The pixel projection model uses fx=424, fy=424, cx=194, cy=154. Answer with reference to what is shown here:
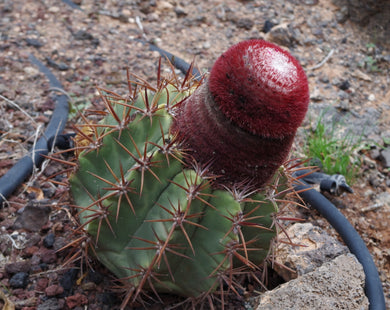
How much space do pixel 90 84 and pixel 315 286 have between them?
2.07 m

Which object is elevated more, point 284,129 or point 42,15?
point 284,129

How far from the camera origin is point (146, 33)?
12.3 feet

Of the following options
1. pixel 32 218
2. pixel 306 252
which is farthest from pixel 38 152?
pixel 306 252

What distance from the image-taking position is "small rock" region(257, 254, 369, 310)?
1.59 metres

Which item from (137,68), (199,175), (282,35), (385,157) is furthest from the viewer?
(282,35)

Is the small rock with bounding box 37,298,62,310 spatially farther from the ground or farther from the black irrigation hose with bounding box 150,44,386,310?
the black irrigation hose with bounding box 150,44,386,310

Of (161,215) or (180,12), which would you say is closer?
(161,215)

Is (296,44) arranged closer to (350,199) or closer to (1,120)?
(350,199)

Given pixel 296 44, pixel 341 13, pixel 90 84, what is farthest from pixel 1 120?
pixel 341 13

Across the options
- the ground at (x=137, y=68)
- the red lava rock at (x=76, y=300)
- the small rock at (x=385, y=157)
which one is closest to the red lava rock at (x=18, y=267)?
the ground at (x=137, y=68)

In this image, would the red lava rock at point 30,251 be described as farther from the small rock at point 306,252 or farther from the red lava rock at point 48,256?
the small rock at point 306,252

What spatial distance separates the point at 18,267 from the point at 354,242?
156 centimetres

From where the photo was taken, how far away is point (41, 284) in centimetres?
175

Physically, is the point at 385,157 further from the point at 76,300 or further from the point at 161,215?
the point at 76,300
